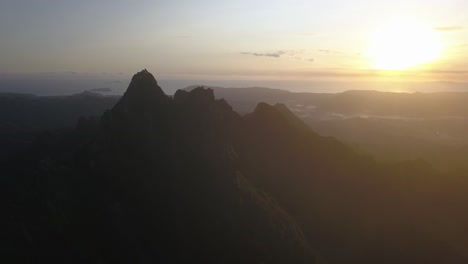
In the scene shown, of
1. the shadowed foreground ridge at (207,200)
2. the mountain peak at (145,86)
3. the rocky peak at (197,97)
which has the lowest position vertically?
the shadowed foreground ridge at (207,200)

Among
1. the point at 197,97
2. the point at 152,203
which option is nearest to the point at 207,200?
the point at 152,203

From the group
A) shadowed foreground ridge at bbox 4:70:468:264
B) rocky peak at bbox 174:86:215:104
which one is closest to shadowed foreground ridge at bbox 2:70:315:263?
shadowed foreground ridge at bbox 4:70:468:264

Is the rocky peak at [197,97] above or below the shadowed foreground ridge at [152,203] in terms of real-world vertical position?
above

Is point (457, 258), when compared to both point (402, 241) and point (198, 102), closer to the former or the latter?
point (402, 241)

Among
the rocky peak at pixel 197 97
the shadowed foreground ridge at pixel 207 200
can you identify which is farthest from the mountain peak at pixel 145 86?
the rocky peak at pixel 197 97

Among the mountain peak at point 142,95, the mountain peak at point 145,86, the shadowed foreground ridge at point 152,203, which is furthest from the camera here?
the mountain peak at point 145,86

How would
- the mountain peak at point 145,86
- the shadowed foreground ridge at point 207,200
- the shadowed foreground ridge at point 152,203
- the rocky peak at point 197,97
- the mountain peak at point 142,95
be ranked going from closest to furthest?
the shadowed foreground ridge at point 152,203 → the shadowed foreground ridge at point 207,200 → the mountain peak at point 142,95 → the rocky peak at point 197,97 → the mountain peak at point 145,86

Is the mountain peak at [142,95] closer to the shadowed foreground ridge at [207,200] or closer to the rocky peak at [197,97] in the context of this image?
the shadowed foreground ridge at [207,200]

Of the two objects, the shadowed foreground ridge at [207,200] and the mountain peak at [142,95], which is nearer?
the shadowed foreground ridge at [207,200]

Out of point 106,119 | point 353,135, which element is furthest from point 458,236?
point 353,135

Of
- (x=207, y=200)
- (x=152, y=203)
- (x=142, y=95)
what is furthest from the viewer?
(x=142, y=95)

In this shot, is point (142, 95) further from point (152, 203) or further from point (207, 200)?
point (207, 200)
